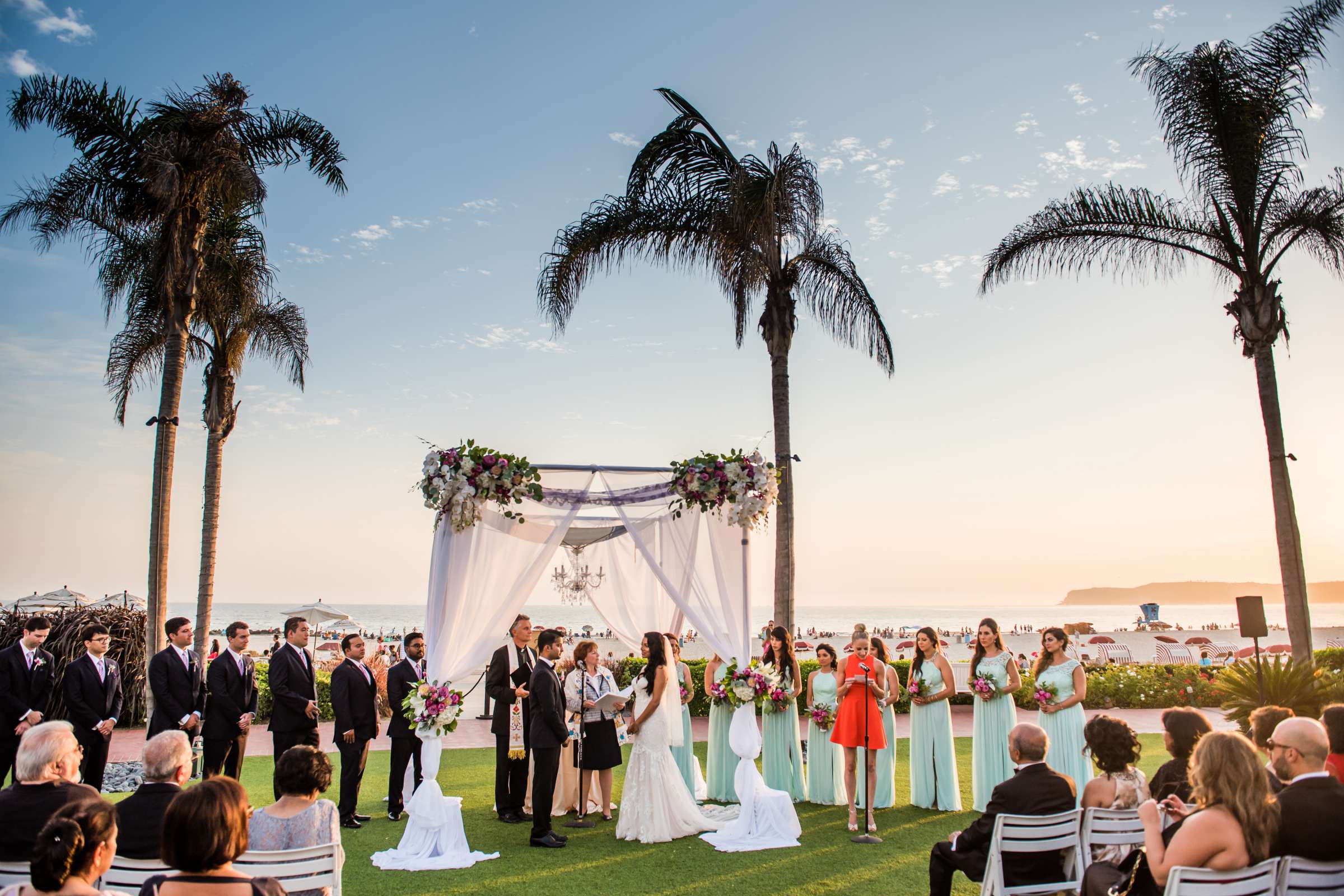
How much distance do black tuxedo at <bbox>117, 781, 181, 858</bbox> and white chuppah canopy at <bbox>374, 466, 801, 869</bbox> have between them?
3369mm

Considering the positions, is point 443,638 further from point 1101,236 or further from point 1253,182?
point 1253,182

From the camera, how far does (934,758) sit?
9.16 m

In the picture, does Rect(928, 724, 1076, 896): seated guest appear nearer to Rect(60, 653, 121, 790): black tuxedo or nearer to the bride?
the bride

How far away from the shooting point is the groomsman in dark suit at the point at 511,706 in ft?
28.9

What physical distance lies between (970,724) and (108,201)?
1690 cm

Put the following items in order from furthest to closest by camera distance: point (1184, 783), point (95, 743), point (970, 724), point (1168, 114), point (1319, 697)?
point (970, 724) → point (1168, 114) → point (1319, 697) → point (95, 743) → point (1184, 783)

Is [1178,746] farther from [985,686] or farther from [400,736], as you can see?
[400,736]

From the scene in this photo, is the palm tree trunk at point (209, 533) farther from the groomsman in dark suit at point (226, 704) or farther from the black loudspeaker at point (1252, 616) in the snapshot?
the black loudspeaker at point (1252, 616)

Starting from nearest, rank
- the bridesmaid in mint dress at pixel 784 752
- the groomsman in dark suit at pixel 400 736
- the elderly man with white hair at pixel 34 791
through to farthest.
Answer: the elderly man with white hair at pixel 34 791 < the groomsman in dark suit at pixel 400 736 < the bridesmaid in mint dress at pixel 784 752

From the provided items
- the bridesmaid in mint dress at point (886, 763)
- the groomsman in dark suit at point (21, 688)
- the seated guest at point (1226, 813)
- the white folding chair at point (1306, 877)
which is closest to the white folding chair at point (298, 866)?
the seated guest at point (1226, 813)

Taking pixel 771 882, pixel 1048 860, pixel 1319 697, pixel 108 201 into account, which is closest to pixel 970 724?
pixel 1319 697

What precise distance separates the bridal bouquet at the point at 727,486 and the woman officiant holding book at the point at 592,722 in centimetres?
183

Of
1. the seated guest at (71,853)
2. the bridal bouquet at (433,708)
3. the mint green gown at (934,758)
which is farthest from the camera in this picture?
the mint green gown at (934,758)

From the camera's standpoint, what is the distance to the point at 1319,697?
11633mm
